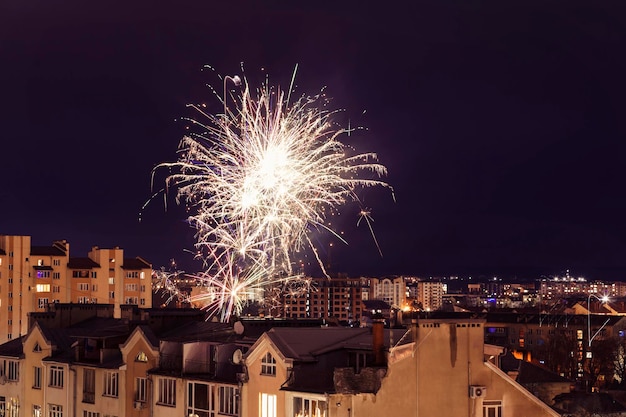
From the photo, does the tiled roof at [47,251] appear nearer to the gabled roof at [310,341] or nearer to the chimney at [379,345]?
the gabled roof at [310,341]

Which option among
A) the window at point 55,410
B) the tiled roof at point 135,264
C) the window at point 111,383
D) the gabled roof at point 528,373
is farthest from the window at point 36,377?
the tiled roof at point 135,264

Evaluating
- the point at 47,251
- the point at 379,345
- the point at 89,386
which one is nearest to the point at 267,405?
the point at 379,345

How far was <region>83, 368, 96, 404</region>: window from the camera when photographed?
172 feet

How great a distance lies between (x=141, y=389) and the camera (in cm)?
4912

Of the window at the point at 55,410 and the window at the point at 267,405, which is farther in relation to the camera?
the window at the point at 55,410

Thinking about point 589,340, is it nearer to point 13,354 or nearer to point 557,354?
point 557,354

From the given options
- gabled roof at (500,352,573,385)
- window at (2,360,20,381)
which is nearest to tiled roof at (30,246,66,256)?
window at (2,360,20,381)

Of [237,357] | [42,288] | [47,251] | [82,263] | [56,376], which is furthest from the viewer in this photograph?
[82,263]

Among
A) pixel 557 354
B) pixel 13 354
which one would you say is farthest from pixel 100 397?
pixel 557 354

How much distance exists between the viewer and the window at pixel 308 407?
37.3m

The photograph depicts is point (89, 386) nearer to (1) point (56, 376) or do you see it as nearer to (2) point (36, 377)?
(1) point (56, 376)

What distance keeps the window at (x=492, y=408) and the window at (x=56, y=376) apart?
80.8 feet

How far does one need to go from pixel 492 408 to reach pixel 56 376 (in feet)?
83.2

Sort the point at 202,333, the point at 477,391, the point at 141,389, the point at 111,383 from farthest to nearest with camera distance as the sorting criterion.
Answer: the point at 111,383, the point at 202,333, the point at 141,389, the point at 477,391
